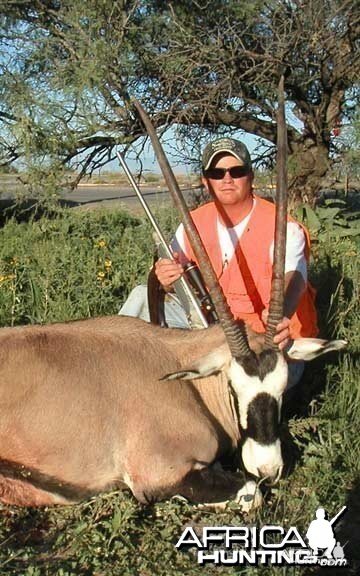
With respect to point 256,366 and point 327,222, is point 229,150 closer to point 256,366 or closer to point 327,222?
point 256,366

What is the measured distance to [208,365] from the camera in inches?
137

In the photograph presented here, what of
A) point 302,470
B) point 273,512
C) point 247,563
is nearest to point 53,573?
point 247,563

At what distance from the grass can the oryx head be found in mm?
301

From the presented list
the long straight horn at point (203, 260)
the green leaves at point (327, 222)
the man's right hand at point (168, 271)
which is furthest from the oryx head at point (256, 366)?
the green leaves at point (327, 222)

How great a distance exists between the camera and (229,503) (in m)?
3.43

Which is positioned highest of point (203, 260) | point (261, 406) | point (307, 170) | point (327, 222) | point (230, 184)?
point (230, 184)

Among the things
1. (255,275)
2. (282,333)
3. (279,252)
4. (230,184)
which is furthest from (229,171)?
(282,333)

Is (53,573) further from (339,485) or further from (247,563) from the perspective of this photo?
(339,485)

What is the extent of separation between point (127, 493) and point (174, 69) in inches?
236

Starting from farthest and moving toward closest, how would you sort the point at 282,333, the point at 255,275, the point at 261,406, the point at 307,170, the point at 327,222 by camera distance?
the point at 307,170 < the point at 327,222 < the point at 255,275 < the point at 282,333 < the point at 261,406

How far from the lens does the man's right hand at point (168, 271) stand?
163 inches

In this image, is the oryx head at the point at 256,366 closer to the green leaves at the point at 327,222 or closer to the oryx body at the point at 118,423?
the oryx body at the point at 118,423

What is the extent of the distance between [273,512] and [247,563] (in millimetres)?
530

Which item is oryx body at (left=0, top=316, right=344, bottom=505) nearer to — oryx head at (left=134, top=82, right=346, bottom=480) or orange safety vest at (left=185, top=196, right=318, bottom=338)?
oryx head at (left=134, top=82, right=346, bottom=480)
